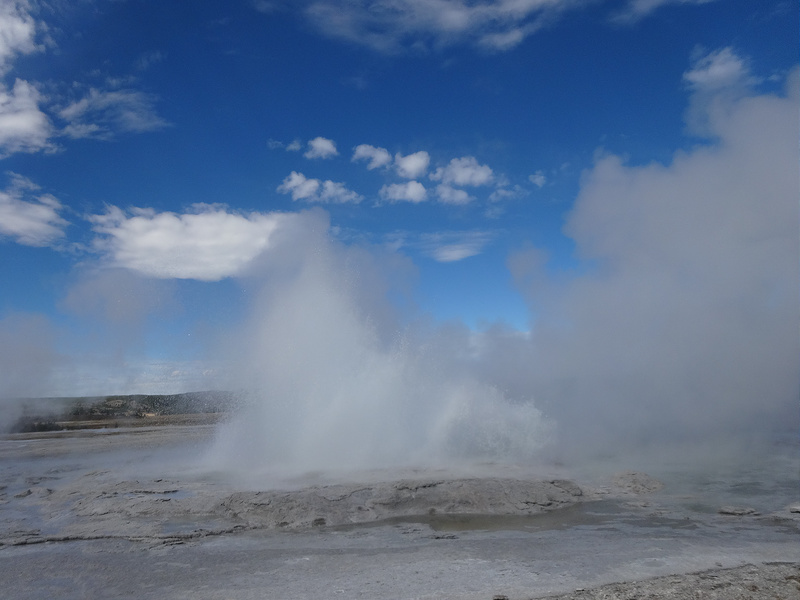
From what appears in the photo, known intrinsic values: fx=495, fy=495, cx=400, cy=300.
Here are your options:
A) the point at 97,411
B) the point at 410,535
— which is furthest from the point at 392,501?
the point at 97,411

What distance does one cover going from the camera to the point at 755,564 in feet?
20.7

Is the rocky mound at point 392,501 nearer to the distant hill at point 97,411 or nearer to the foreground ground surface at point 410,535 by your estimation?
the foreground ground surface at point 410,535

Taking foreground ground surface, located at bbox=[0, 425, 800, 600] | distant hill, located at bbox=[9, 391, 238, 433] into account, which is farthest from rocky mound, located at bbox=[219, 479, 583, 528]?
distant hill, located at bbox=[9, 391, 238, 433]

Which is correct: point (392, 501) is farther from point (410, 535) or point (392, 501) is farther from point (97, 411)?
point (97, 411)

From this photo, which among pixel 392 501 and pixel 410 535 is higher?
pixel 392 501

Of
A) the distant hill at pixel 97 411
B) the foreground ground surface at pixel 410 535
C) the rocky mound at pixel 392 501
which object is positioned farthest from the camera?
the distant hill at pixel 97 411

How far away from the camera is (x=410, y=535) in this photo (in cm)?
815

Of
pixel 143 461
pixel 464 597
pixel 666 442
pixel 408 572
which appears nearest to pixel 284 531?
pixel 408 572

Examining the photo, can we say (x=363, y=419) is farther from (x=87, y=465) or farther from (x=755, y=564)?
(x=755, y=564)

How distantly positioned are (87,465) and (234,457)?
5734 millimetres

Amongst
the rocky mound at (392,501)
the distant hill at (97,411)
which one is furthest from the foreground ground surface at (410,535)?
the distant hill at (97,411)

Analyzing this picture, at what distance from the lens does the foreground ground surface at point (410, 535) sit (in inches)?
238

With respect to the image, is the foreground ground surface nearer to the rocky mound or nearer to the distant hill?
the rocky mound

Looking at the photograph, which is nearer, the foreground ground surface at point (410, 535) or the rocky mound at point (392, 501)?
the foreground ground surface at point (410, 535)
